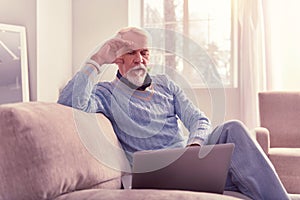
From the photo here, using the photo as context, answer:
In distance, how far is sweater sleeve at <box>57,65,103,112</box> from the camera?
1729 mm

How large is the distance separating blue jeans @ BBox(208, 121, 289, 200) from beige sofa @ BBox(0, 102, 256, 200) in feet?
1.52

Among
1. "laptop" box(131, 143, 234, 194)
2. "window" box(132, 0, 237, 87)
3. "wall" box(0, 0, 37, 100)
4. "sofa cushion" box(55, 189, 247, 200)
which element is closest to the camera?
"sofa cushion" box(55, 189, 247, 200)

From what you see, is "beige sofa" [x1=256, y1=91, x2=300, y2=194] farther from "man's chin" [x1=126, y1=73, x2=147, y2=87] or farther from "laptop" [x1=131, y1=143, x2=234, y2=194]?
"laptop" [x1=131, y1=143, x2=234, y2=194]

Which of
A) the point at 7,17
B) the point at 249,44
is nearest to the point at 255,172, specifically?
the point at 249,44

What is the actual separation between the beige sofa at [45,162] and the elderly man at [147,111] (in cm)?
43

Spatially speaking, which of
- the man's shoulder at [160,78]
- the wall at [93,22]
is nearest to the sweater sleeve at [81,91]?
the man's shoulder at [160,78]

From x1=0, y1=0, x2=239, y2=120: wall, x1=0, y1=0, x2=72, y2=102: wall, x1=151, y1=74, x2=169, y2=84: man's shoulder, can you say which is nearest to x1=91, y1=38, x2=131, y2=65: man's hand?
x1=151, y1=74, x2=169, y2=84: man's shoulder

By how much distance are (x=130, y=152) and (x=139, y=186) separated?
0.40 meters

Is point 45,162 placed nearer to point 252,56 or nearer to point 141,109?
point 141,109

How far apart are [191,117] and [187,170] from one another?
67cm

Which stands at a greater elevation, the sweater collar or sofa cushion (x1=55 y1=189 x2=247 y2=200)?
the sweater collar

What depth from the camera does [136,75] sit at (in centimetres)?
208

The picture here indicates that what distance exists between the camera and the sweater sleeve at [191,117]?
74.4 inches

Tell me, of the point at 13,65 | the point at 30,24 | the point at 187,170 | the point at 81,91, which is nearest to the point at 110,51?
the point at 81,91
